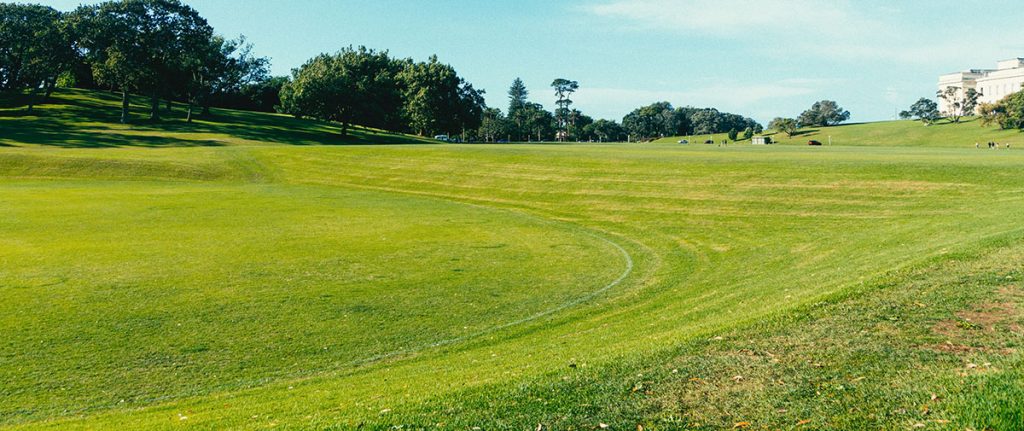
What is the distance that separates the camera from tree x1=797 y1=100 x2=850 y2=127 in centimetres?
17825

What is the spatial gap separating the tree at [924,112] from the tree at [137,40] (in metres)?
157

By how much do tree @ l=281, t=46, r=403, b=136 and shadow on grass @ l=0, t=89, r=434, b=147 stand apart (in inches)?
130

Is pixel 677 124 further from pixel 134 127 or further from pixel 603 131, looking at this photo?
pixel 134 127

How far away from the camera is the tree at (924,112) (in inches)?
6560

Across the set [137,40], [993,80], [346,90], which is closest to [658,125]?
[993,80]

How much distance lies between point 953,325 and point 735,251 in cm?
1429

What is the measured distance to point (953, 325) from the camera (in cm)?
952

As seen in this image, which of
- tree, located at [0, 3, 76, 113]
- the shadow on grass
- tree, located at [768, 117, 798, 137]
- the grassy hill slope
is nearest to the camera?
the shadow on grass

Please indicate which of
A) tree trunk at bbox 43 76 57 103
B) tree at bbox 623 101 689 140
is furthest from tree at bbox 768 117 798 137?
tree trunk at bbox 43 76 57 103

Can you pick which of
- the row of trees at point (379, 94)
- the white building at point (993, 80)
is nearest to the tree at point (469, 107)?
the row of trees at point (379, 94)

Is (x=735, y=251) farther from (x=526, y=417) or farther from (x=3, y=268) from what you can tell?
(x=3, y=268)

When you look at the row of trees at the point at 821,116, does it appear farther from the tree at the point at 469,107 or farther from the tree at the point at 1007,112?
the tree at the point at 469,107

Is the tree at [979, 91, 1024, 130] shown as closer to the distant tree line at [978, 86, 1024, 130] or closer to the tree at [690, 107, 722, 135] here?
the distant tree line at [978, 86, 1024, 130]

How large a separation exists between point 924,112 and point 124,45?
577ft
